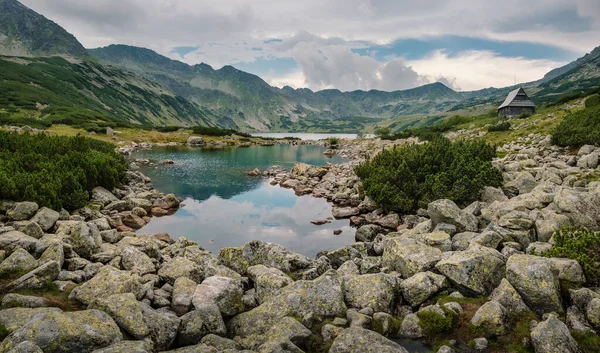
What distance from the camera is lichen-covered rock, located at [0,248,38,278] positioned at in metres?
15.3

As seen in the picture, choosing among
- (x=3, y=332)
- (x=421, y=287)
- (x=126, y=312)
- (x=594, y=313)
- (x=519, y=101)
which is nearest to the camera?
(x=3, y=332)

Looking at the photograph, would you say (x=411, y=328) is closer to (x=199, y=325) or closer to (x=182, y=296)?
(x=199, y=325)

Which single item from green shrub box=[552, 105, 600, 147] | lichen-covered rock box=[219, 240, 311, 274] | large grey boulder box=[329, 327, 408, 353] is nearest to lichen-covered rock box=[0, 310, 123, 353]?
large grey boulder box=[329, 327, 408, 353]

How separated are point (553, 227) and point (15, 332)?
82.7 feet

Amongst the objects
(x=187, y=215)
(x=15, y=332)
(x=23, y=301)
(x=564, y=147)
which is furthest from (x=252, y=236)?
(x=564, y=147)

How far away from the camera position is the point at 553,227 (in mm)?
18766

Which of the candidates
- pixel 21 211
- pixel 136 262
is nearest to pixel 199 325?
pixel 136 262

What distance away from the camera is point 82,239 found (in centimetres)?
2092

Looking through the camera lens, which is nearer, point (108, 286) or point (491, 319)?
point (491, 319)

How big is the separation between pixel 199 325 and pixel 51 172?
2948cm

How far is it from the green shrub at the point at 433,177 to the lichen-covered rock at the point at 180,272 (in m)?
25.2

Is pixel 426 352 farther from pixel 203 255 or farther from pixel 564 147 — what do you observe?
pixel 564 147

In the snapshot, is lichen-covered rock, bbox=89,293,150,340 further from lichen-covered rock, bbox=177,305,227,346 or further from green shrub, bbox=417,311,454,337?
green shrub, bbox=417,311,454,337

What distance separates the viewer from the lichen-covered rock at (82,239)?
2059 centimetres
